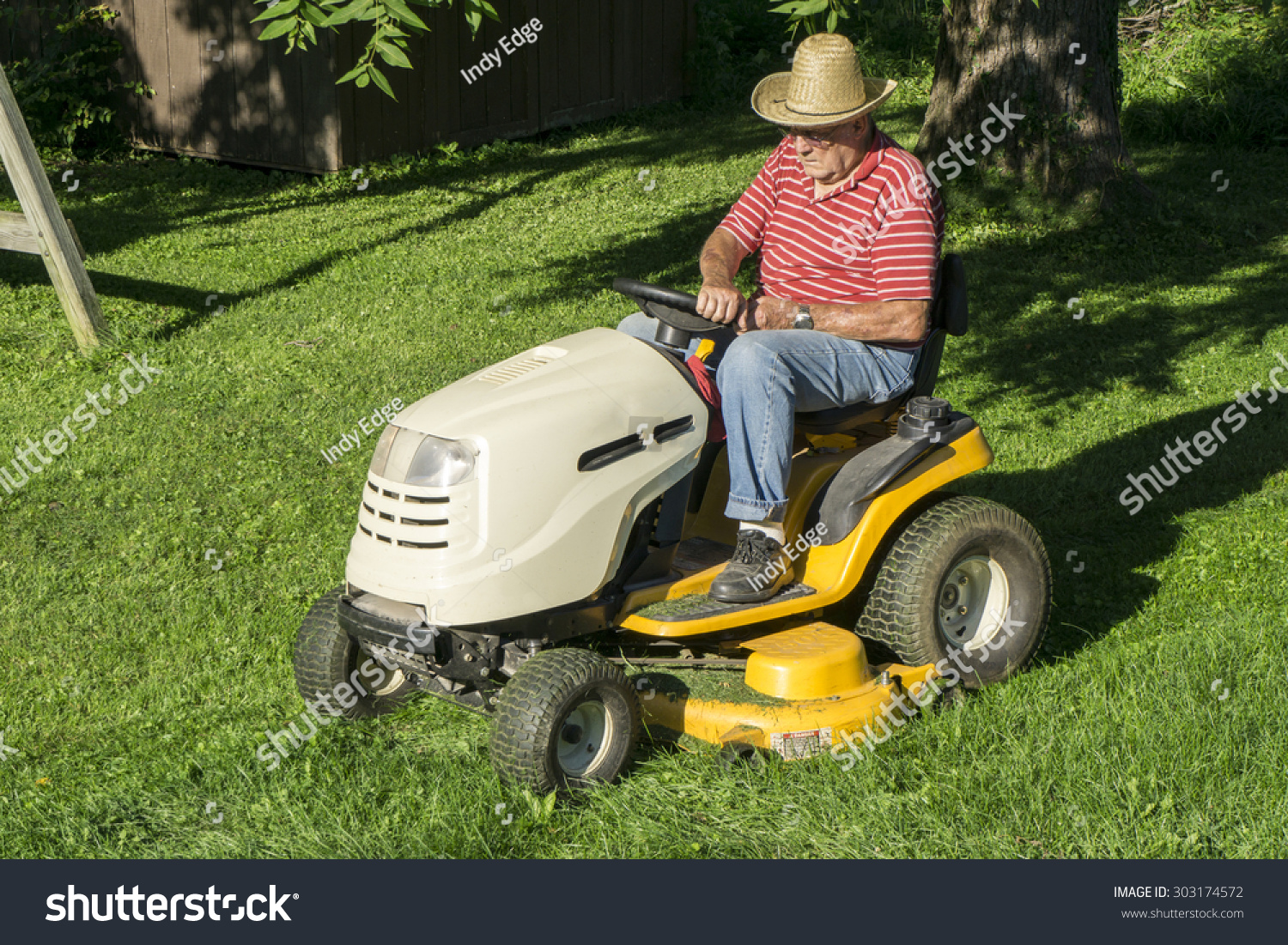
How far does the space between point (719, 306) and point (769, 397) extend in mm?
291

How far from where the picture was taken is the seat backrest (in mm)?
4188

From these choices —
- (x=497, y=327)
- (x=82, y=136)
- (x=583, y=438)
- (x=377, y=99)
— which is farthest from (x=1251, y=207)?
(x=82, y=136)

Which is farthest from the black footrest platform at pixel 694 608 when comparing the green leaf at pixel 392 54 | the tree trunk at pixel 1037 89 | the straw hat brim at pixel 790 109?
the tree trunk at pixel 1037 89

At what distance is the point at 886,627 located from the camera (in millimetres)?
4027

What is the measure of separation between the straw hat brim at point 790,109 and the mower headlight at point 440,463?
1461 mm

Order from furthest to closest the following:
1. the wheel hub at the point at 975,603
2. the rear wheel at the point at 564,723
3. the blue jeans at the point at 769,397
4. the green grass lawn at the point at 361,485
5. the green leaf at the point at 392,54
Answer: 1. the wheel hub at the point at 975,603
2. the blue jeans at the point at 769,397
3. the green leaf at the point at 392,54
4. the green grass lawn at the point at 361,485
5. the rear wheel at the point at 564,723

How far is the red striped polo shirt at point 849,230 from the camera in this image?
3.96 meters

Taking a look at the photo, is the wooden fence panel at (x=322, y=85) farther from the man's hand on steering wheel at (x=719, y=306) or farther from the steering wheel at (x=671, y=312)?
the man's hand on steering wheel at (x=719, y=306)

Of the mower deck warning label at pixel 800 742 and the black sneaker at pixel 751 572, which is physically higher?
the black sneaker at pixel 751 572

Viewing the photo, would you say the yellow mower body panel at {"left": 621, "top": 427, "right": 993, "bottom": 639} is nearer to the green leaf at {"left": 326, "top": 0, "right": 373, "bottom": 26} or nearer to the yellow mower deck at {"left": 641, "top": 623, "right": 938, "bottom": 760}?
the yellow mower deck at {"left": 641, "top": 623, "right": 938, "bottom": 760}

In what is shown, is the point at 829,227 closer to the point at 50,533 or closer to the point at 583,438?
the point at 583,438

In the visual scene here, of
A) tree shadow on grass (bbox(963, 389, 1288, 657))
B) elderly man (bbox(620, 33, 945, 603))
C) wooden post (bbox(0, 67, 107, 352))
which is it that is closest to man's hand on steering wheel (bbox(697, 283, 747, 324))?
elderly man (bbox(620, 33, 945, 603))

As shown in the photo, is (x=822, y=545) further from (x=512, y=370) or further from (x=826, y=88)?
(x=826, y=88)

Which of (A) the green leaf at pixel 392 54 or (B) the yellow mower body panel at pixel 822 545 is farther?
(B) the yellow mower body panel at pixel 822 545
